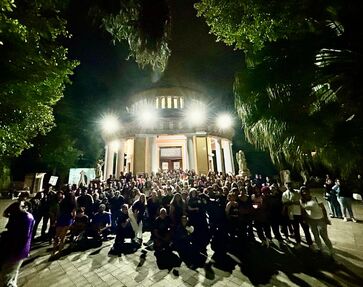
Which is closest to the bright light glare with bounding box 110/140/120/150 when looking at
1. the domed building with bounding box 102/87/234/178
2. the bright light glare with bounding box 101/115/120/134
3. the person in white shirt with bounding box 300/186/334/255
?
the domed building with bounding box 102/87/234/178

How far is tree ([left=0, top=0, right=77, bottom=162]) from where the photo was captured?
5863mm

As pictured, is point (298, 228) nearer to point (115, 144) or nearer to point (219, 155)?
point (219, 155)

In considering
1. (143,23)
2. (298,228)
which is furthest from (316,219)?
(143,23)

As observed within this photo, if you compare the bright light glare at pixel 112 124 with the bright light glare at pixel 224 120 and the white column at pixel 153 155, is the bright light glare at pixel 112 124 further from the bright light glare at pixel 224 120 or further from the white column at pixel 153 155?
the bright light glare at pixel 224 120

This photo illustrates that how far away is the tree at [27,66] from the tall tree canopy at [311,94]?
6279 millimetres

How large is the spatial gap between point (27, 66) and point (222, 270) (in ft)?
26.7

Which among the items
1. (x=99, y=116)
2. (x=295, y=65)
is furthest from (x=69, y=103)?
(x=295, y=65)

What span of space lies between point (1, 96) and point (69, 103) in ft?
80.2

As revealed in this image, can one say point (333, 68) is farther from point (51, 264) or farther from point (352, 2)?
point (51, 264)

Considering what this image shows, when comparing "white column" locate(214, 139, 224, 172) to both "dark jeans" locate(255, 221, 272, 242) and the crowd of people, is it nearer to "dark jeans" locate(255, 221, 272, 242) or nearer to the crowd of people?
the crowd of people

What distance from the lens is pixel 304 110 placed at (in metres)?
3.76

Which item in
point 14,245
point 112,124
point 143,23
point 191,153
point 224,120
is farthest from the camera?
point 112,124

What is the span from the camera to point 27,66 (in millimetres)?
6367

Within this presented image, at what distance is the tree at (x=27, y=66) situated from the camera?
5.86 metres
